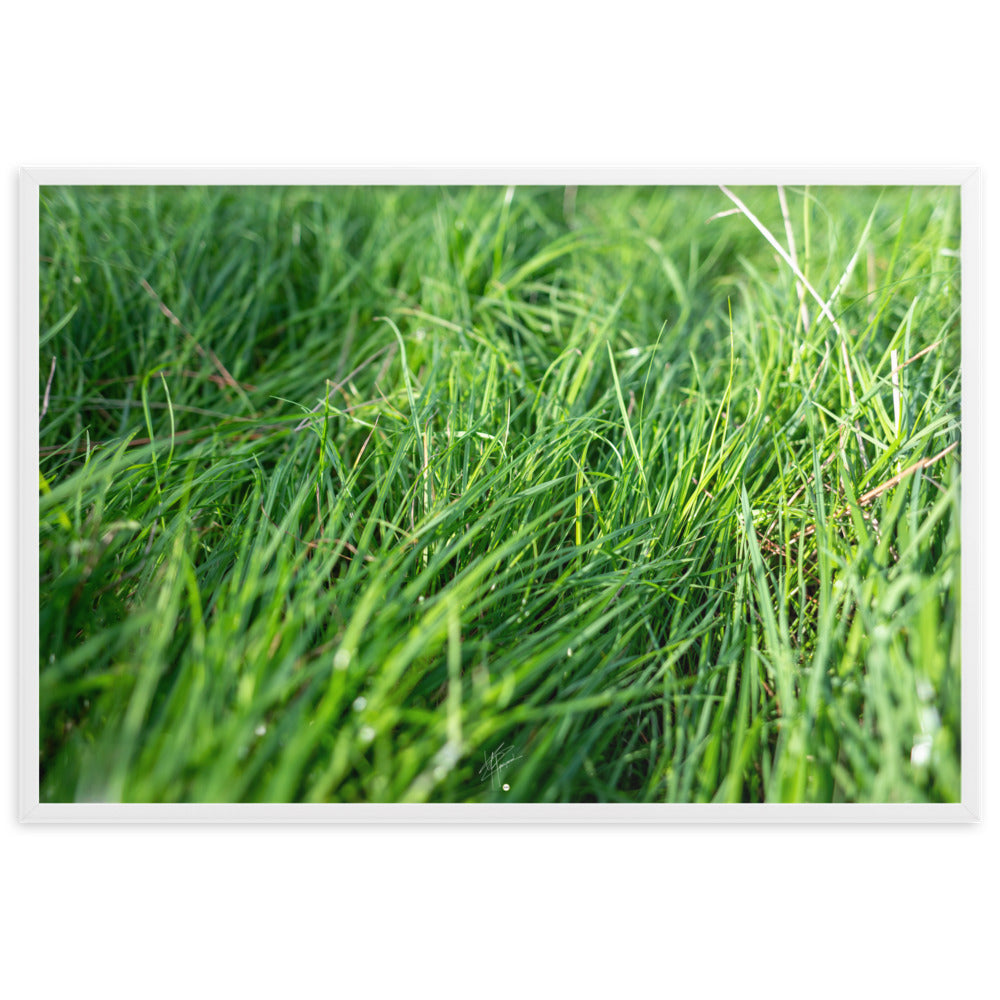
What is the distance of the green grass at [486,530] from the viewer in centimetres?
76

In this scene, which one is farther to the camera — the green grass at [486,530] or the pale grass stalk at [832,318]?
the pale grass stalk at [832,318]

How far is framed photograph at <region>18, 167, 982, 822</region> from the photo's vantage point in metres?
0.76

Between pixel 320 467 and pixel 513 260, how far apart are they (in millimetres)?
668

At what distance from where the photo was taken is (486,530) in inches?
36.2
